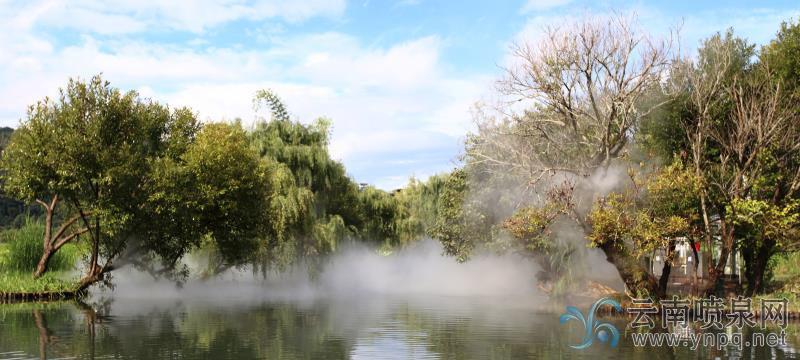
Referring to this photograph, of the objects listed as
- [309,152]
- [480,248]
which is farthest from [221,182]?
[480,248]

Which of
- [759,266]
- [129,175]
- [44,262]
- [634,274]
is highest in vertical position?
[129,175]

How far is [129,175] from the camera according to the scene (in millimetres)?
36312

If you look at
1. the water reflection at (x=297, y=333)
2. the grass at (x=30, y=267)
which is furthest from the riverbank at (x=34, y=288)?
the water reflection at (x=297, y=333)

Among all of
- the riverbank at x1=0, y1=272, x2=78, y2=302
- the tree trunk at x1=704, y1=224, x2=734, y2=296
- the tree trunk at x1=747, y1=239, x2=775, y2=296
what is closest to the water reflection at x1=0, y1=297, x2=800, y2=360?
the riverbank at x1=0, y1=272, x2=78, y2=302

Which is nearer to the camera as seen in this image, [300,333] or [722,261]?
[300,333]

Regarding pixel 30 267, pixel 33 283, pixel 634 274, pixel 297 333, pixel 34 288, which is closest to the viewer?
pixel 297 333

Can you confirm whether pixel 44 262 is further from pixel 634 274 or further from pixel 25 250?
pixel 634 274

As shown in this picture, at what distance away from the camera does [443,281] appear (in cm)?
5947

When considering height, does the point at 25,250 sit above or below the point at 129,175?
below

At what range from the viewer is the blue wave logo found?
2306 centimetres

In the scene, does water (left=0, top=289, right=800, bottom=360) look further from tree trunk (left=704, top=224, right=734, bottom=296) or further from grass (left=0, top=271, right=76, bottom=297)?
tree trunk (left=704, top=224, right=734, bottom=296)

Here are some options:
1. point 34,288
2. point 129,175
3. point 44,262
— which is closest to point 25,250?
point 44,262

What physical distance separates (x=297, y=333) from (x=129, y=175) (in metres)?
15.6

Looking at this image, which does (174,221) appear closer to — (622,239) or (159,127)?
(159,127)
